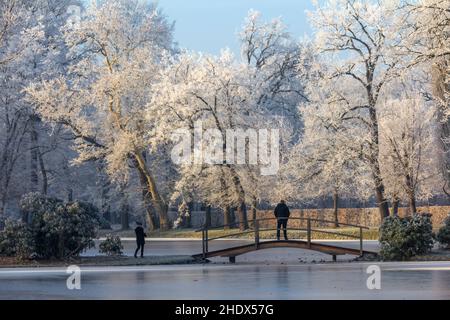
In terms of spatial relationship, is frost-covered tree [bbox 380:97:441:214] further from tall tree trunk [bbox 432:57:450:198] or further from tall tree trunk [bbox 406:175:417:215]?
tall tree trunk [bbox 432:57:450:198]

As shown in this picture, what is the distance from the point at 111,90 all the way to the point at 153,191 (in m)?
7.75

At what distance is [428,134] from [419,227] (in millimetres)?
28875

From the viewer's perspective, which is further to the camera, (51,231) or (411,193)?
(411,193)

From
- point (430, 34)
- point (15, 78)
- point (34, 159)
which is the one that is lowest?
point (34, 159)

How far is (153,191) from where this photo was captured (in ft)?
232

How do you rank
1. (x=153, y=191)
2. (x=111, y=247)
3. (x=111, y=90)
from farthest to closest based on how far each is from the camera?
1. (x=153, y=191)
2. (x=111, y=90)
3. (x=111, y=247)

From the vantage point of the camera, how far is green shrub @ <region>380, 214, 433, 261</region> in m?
36.3

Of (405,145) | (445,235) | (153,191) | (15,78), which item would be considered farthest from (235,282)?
(153,191)

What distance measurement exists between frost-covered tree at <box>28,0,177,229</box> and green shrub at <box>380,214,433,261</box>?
3369 centimetres

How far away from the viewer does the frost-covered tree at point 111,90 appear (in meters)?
68.7

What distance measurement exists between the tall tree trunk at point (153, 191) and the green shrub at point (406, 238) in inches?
1396

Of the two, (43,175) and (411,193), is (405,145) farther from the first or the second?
(43,175)

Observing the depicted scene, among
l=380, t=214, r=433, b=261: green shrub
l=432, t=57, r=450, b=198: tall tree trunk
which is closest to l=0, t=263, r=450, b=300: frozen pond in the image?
l=380, t=214, r=433, b=261: green shrub
